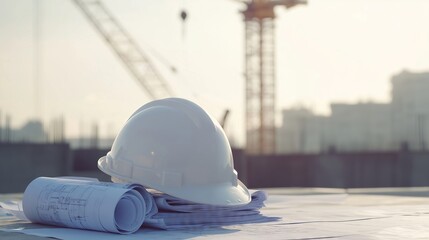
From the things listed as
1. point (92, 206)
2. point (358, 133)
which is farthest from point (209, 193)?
point (358, 133)

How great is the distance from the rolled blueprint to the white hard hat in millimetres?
642

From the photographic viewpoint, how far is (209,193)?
10.5 metres

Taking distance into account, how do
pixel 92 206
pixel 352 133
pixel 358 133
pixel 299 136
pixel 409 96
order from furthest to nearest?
pixel 409 96, pixel 352 133, pixel 358 133, pixel 299 136, pixel 92 206

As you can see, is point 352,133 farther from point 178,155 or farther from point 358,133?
point 178,155

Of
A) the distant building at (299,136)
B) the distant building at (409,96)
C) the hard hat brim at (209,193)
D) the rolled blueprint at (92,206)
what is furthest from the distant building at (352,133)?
the rolled blueprint at (92,206)

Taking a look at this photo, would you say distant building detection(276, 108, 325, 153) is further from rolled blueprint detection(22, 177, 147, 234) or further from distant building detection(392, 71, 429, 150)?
rolled blueprint detection(22, 177, 147, 234)

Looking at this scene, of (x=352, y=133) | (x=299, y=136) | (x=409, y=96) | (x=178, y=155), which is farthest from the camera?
(x=409, y=96)

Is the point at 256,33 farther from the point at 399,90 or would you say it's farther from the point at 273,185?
the point at 399,90

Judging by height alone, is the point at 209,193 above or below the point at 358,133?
below

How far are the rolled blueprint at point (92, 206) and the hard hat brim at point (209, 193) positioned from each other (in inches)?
23.6

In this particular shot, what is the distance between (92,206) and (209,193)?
1738 millimetres

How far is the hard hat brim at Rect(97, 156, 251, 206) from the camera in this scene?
1030 cm

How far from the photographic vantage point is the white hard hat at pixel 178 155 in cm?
1039

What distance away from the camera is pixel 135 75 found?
6869 centimetres
